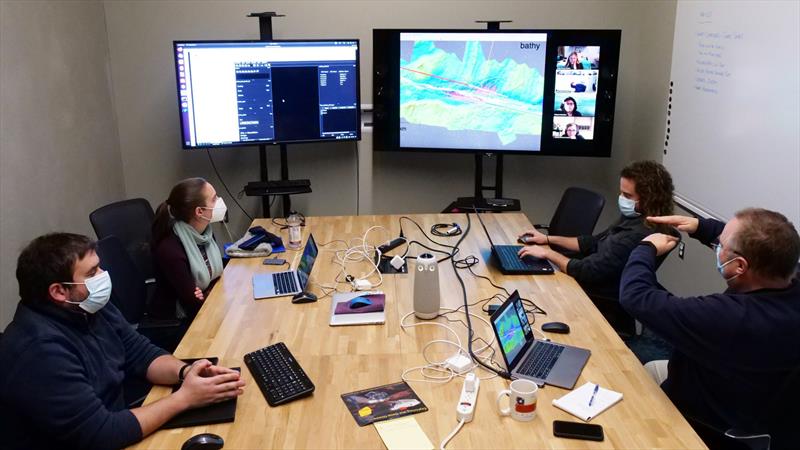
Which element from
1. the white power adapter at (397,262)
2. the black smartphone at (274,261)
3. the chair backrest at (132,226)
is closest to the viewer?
the white power adapter at (397,262)

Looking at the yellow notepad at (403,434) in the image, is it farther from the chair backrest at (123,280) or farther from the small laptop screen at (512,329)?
the chair backrest at (123,280)

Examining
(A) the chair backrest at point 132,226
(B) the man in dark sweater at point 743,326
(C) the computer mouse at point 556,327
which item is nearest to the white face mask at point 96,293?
(A) the chair backrest at point 132,226

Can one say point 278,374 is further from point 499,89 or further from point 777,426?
point 499,89

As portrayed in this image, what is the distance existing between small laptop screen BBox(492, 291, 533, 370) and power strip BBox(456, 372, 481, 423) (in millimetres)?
146

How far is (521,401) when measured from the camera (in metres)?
1.88

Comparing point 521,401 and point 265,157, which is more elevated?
point 265,157

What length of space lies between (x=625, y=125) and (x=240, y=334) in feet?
11.6

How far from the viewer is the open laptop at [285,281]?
9.23 feet

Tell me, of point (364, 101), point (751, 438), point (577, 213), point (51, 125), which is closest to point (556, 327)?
point (751, 438)

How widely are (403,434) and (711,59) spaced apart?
2626 millimetres

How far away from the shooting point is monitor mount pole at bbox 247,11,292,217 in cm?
444

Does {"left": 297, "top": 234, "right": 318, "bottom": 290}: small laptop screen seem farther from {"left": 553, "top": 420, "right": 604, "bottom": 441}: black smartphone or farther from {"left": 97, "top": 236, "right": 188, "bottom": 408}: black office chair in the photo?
{"left": 553, "top": 420, "right": 604, "bottom": 441}: black smartphone

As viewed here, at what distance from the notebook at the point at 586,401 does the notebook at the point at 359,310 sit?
790 mm

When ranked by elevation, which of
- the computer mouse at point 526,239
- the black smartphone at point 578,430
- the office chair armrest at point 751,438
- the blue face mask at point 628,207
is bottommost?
the office chair armrest at point 751,438
